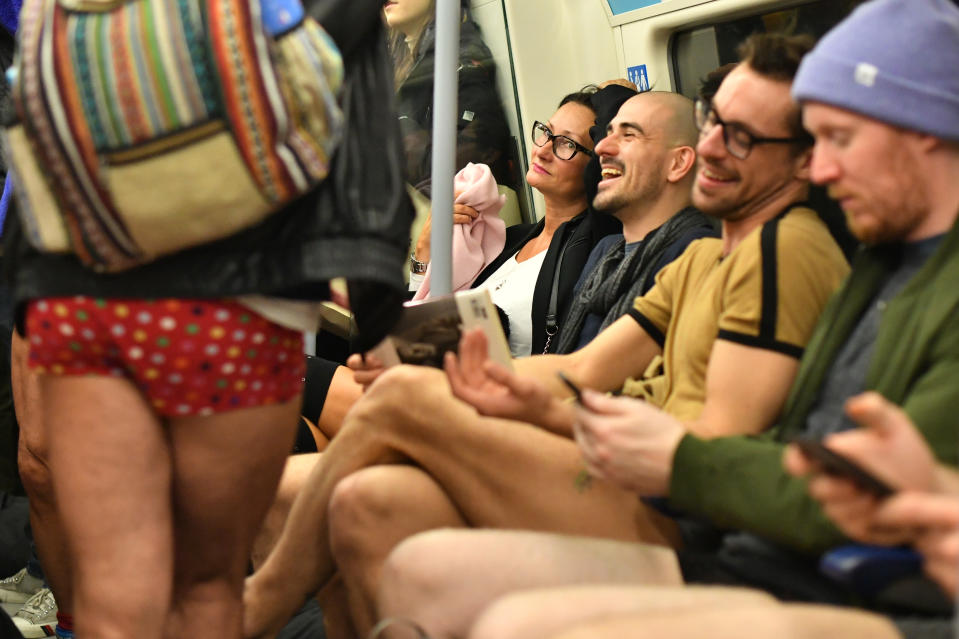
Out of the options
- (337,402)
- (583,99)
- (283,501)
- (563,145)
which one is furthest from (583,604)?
(583,99)

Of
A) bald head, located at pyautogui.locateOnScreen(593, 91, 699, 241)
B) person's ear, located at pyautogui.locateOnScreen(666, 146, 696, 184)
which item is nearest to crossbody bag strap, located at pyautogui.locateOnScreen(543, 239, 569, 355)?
bald head, located at pyautogui.locateOnScreen(593, 91, 699, 241)

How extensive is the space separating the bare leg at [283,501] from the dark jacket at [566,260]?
33.9 inches

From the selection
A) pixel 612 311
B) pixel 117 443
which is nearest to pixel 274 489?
pixel 117 443

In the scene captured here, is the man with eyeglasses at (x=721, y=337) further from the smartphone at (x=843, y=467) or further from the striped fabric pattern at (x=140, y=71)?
the striped fabric pattern at (x=140, y=71)

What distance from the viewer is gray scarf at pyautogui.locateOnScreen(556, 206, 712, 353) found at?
8.52 feet

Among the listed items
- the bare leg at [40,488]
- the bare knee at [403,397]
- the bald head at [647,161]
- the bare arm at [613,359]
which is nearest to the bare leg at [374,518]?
the bare knee at [403,397]

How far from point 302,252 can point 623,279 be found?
137cm

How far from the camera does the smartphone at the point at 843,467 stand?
104 cm

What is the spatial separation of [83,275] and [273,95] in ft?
1.16

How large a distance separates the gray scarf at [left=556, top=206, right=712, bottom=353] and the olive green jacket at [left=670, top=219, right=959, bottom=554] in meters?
1.04

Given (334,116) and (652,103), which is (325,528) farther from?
(652,103)

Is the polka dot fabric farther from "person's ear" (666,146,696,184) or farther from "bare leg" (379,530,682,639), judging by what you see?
"person's ear" (666,146,696,184)

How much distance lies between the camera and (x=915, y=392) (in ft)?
4.26

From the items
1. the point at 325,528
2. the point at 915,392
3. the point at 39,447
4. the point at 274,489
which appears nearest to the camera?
the point at 915,392
